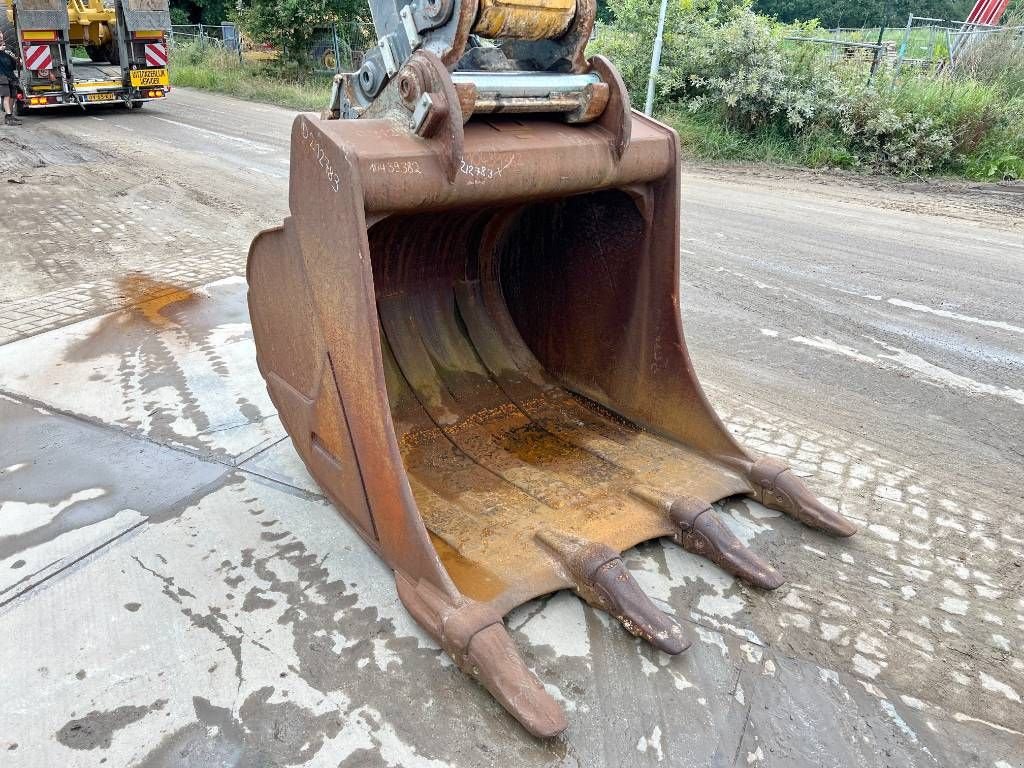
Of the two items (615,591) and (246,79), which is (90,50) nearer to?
(246,79)

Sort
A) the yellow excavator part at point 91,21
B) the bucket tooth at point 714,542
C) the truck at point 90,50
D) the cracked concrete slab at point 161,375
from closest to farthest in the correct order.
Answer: the bucket tooth at point 714,542 < the cracked concrete slab at point 161,375 < the truck at point 90,50 < the yellow excavator part at point 91,21

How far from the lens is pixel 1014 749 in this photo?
2.12 meters

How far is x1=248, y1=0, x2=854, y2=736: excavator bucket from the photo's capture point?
230cm

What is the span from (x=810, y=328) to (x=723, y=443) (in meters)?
2.71

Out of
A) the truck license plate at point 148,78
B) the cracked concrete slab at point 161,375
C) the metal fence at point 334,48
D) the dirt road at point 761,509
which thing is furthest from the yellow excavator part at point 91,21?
the cracked concrete slab at point 161,375

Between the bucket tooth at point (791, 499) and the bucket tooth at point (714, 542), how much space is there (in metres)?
0.27

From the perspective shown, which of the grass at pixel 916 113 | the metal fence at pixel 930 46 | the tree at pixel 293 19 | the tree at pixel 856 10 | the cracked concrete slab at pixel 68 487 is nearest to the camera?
the cracked concrete slab at pixel 68 487

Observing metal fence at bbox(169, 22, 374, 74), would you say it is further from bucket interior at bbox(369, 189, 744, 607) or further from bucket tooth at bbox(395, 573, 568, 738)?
bucket tooth at bbox(395, 573, 568, 738)

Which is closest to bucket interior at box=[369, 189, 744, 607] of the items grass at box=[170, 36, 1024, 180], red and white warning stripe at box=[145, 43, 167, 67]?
grass at box=[170, 36, 1024, 180]

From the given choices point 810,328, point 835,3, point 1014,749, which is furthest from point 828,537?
point 835,3

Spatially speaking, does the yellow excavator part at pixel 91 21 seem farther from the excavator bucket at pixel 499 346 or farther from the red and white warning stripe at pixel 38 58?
Result: the excavator bucket at pixel 499 346

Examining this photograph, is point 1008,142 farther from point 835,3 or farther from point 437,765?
point 835,3

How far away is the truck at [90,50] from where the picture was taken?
43.5ft

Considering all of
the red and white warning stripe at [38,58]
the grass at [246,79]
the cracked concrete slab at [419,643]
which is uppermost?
the red and white warning stripe at [38,58]
